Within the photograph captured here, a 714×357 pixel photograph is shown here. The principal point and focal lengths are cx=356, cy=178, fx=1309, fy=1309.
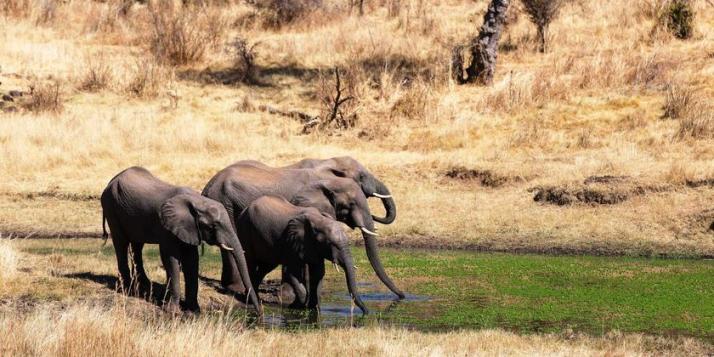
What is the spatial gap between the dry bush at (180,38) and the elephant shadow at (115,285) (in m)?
17.4

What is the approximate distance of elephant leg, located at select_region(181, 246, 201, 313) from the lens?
529 inches

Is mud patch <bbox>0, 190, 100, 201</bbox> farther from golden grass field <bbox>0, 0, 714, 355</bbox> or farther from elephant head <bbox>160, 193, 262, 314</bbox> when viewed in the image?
elephant head <bbox>160, 193, 262, 314</bbox>

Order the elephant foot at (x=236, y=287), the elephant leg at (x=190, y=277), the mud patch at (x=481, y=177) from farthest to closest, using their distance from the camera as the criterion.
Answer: the mud patch at (x=481, y=177)
the elephant foot at (x=236, y=287)
the elephant leg at (x=190, y=277)

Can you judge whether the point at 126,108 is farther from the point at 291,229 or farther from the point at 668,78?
the point at 291,229

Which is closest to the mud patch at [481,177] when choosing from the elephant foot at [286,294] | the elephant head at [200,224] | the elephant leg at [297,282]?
the elephant foot at [286,294]

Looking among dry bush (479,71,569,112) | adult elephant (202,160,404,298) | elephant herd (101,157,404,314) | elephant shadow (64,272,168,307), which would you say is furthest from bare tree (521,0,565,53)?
elephant shadow (64,272,168,307)

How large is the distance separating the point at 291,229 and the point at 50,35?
71.0 feet

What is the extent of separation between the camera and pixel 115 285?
1445cm

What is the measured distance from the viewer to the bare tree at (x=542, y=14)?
101 feet

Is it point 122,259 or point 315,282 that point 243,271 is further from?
point 122,259

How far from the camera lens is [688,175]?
21.0 metres

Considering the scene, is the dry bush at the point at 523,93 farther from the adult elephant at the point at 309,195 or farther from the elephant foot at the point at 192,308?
the elephant foot at the point at 192,308

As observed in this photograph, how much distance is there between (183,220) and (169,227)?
159 mm

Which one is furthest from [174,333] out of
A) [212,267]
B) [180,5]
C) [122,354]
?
[180,5]
